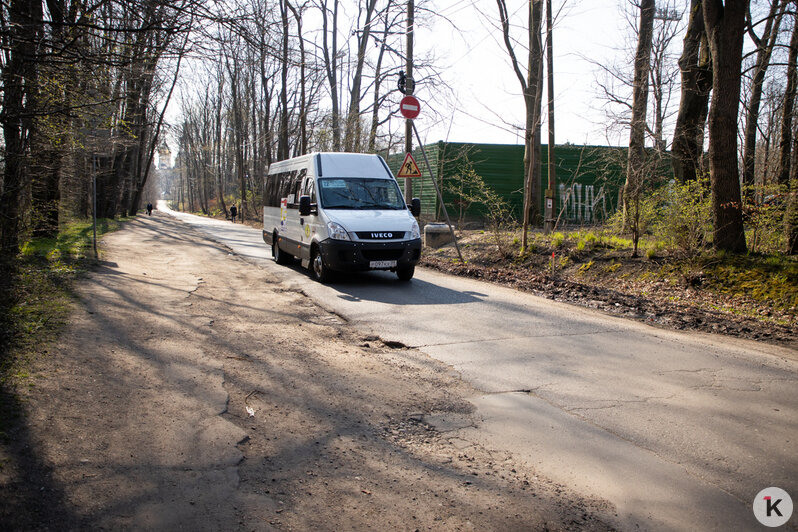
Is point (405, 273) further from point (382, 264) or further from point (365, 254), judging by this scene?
point (365, 254)

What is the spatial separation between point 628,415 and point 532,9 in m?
15.1

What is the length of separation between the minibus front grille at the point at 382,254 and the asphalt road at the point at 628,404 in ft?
6.74

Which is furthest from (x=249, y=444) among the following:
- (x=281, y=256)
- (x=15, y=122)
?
(x=281, y=256)

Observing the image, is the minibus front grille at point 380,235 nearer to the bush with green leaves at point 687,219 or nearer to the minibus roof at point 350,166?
the minibus roof at point 350,166

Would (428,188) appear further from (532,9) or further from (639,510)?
(639,510)

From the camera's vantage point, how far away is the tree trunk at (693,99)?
12.3 meters

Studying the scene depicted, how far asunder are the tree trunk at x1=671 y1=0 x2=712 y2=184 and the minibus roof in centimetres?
652

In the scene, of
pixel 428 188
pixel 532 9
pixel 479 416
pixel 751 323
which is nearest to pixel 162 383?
pixel 479 416

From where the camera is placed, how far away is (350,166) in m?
11.7

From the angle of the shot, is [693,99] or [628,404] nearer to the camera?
[628,404]

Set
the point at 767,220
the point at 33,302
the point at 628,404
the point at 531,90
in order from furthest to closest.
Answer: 1. the point at 531,90
2. the point at 767,220
3. the point at 33,302
4. the point at 628,404

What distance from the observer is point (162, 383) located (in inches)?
184

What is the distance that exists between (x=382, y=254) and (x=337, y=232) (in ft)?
3.02

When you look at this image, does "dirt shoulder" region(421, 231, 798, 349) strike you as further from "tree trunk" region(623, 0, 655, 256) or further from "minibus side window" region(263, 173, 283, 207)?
"minibus side window" region(263, 173, 283, 207)
